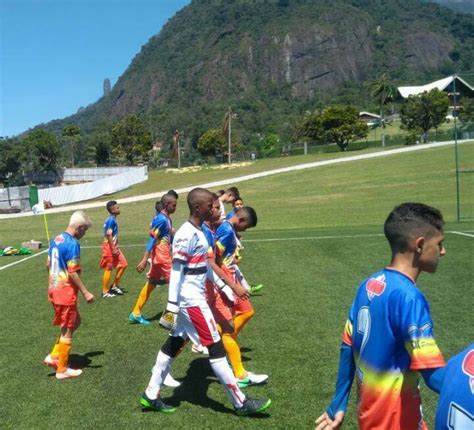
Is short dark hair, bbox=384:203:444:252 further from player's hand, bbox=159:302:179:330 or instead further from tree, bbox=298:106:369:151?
tree, bbox=298:106:369:151

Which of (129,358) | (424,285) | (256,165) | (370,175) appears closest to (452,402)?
(129,358)

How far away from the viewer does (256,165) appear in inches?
2499

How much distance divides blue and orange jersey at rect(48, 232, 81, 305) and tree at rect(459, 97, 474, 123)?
31501mm

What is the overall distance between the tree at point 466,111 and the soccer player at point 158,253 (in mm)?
28537

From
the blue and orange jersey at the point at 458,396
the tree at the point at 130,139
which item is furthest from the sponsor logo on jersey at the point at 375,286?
the tree at the point at 130,139

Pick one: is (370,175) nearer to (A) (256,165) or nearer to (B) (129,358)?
(A) (256,165)

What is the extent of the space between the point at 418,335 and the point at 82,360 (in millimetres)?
5694

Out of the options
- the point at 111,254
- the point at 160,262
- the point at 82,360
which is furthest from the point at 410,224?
the point at 111,254

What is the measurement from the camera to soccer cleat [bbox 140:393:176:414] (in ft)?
18.9

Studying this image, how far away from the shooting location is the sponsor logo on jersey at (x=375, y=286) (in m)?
2.96

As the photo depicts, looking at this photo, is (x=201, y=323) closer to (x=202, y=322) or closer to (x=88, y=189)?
(x=202, y=322)

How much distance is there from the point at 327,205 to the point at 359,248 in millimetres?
17100

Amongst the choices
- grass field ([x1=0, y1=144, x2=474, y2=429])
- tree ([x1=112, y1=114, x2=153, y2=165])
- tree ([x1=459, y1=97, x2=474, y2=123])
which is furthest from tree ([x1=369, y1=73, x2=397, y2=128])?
grass field ([x1=0, y1=144, x2=474, y2=429])

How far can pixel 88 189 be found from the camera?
161 ft
